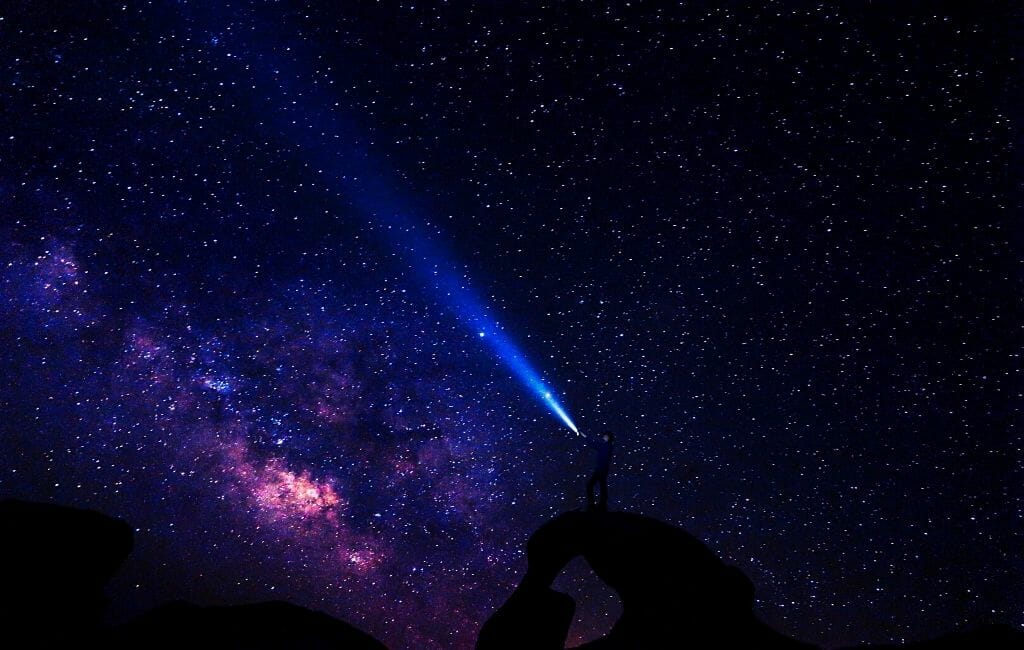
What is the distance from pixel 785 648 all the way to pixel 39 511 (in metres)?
14.0

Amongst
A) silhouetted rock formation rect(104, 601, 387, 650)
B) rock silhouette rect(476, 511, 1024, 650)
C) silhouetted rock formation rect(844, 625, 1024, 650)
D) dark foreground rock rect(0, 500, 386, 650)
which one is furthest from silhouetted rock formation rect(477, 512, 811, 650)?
dark foreground rock rect(0, 500, 386, 650)

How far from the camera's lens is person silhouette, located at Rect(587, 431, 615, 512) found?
38.9 ft

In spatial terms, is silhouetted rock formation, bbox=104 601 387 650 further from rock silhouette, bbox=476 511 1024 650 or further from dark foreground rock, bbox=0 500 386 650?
rock silhouette, bbox=476 511 1024 650

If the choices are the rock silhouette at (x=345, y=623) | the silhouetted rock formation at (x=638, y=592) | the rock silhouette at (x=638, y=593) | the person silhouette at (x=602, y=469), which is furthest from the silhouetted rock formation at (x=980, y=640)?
the person silhouette at (x=602, y=469)

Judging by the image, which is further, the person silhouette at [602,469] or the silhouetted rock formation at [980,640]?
the person silhouette at [602,469]

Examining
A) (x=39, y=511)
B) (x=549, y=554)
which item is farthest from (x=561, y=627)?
(x=39, y=511)

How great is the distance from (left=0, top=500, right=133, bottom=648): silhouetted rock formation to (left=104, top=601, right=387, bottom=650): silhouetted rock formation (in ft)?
3.02

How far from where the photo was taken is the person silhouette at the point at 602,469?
1185 centimetres

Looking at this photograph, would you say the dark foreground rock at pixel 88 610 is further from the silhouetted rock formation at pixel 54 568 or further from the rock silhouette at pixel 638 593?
the rock silhouette at pixel 638 593

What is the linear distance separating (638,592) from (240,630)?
24.3 feet

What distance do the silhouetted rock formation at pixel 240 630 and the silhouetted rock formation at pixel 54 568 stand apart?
920mm

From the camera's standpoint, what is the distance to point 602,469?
468 inches

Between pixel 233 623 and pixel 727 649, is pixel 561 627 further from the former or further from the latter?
pixel 233 623

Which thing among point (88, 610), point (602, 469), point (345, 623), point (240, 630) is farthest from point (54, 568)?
point (602, 469)
